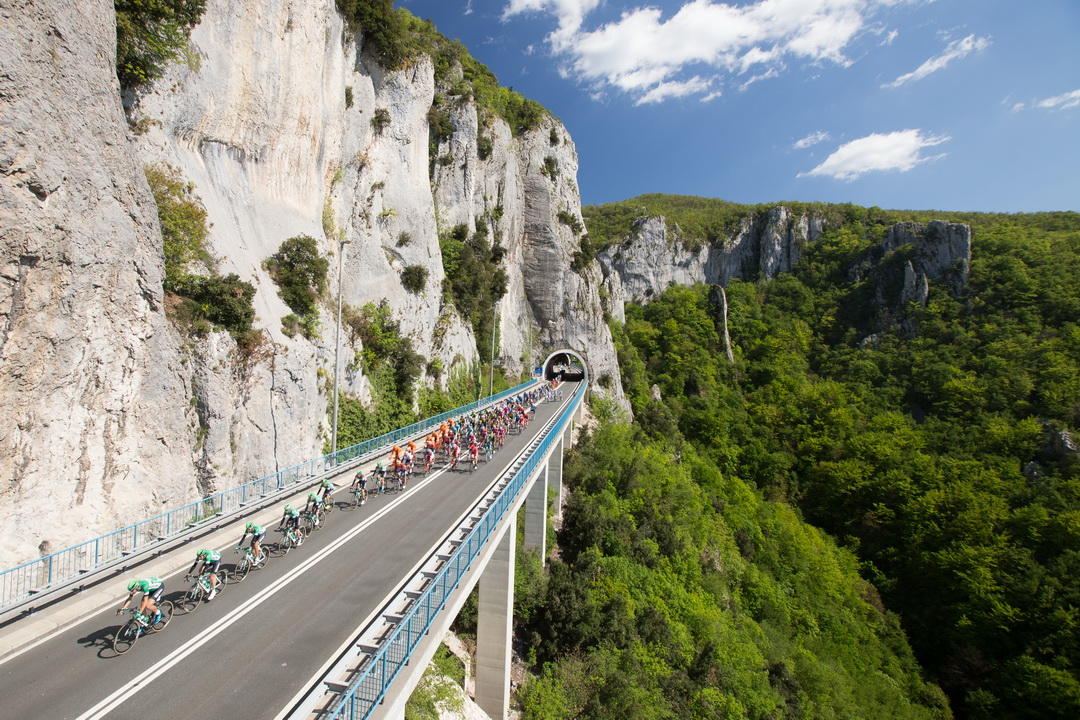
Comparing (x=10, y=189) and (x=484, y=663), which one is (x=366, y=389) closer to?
(x=484, y=663)

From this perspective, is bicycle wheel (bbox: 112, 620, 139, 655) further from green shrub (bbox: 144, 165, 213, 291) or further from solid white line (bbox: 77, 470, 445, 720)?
green shrub (bbox: 144, 165, 213, 291)

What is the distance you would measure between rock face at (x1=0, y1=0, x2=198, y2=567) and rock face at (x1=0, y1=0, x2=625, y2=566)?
0.11 ft

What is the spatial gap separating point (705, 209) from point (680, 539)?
85.7 metres

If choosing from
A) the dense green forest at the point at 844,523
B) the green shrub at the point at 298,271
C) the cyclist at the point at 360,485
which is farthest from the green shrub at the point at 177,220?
the dense green forest at the point at 844,523

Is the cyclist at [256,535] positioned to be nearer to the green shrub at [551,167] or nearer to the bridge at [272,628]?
the bridge at [272,628]

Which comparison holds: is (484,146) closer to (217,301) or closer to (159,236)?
(217,301)

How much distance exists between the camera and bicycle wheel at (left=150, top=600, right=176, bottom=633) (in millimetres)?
7082

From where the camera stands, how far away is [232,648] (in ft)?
22.2

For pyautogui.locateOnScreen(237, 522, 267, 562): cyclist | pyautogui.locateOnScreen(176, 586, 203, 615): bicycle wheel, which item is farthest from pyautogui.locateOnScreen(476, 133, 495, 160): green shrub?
pyautogui.locateOnScreen(176, 586, 203, 615): bicycle wheel

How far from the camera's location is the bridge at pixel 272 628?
18.8 ft

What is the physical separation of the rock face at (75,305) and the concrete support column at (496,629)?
26.6 ft

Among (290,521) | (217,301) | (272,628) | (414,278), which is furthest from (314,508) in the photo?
(414,278)

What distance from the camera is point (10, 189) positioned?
8.57 metres

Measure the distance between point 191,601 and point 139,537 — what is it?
4113mm
